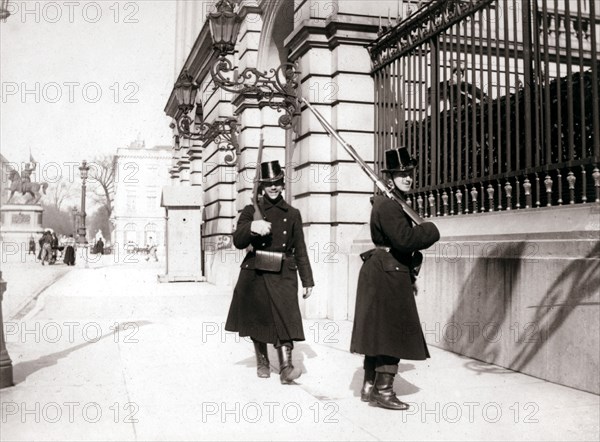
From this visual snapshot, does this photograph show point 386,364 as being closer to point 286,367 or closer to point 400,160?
point 286,367

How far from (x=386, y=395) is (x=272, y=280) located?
1.66 meters

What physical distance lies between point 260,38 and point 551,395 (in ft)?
38.1

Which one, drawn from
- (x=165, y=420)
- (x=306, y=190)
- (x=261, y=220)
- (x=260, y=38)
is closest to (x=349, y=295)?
(x=306, y=190)

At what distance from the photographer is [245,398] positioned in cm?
545

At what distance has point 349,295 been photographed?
10109 millimetres

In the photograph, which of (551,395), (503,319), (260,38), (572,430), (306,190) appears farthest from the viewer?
(260,38)

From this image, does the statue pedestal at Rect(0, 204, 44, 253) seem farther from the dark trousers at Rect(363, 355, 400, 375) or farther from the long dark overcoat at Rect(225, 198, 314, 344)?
the dark trousers at Rect(363, 355, 400, 375)

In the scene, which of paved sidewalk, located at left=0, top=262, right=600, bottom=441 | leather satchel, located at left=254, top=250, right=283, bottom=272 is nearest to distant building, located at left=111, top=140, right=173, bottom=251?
paved sidewalk, located at left=0, top=262, right=600, bottom=441

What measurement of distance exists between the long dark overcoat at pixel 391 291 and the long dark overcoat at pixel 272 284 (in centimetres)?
108

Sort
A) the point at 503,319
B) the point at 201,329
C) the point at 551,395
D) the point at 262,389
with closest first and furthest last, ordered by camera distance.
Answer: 1. the point at 551,395
2. the point at 262,389
3. the point at 503,319
4. the point at 201,329

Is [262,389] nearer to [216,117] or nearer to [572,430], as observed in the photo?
[572,430]

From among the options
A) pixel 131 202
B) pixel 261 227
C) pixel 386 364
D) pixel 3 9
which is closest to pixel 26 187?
pixel 131 202

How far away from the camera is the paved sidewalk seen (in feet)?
14.9

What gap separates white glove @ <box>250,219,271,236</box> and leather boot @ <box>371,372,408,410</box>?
5.38 ft
